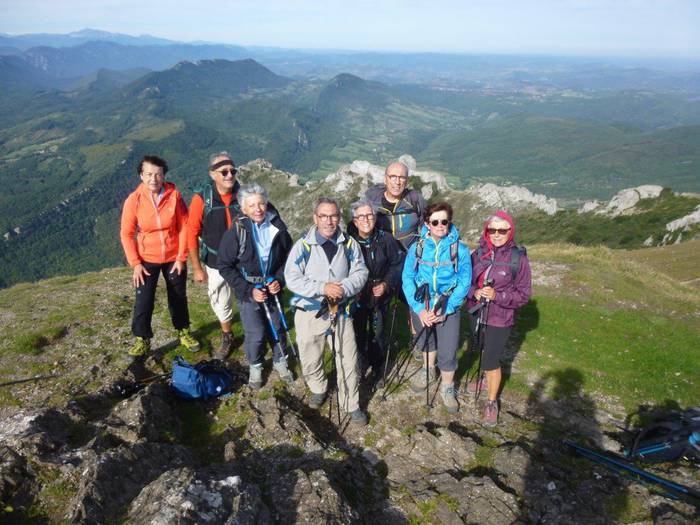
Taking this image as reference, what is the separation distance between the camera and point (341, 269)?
7.38 m

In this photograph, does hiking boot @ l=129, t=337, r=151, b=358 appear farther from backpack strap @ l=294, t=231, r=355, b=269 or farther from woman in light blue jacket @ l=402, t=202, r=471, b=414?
woman in light blue jacket @ l=402, t=202, r=471, b=414

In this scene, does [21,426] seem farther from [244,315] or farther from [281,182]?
[281,182]

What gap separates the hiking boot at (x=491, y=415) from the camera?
835 centimetres

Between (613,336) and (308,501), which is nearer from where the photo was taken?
(308,501)

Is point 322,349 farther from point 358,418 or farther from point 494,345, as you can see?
point 494,345

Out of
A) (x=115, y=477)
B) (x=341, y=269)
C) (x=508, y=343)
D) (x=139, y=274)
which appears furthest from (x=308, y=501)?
(x=508, y=343)

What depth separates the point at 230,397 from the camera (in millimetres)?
8586

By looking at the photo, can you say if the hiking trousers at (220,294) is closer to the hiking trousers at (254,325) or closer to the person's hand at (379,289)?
the hiking trousers at (254,325)

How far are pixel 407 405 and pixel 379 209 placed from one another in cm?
457

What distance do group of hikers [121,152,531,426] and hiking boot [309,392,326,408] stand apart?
4 centimetres

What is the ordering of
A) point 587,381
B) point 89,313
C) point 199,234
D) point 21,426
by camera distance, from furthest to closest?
point 89,313 < point 587,381 < point 199,234 < point 21,426

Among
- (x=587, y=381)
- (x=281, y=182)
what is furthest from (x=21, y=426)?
(x=281, y=182)

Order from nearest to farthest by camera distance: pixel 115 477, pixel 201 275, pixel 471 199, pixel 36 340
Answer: pixel 115 477 < pixel 201 275 < pixel 36 340 < pixel 471 199

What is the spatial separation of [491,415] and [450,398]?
89 cm
